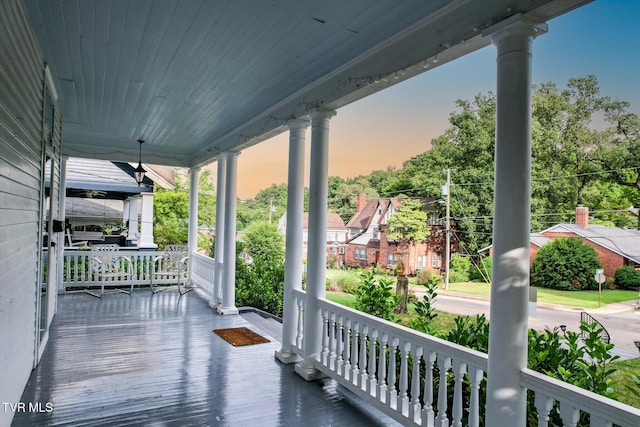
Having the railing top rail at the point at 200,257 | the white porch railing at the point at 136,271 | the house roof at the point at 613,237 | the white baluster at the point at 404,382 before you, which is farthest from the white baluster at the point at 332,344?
the railing top rail at the point at 200,257

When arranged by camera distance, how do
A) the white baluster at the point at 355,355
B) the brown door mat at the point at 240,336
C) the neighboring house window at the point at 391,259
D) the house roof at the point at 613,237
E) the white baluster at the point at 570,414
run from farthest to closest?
the neighboring house window at the point at 391,259 → the brown door mat at the point at 240,336 → the white baluster at the point at 355,355 → the house roof at the point at 613,237 → the white baluster at the point at 570,414

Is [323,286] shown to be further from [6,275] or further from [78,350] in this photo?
[78,350]

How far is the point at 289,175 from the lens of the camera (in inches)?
173

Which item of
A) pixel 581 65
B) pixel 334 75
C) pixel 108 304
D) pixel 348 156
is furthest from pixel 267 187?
pixel 334 75

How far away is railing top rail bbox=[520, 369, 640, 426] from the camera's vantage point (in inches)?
61.1

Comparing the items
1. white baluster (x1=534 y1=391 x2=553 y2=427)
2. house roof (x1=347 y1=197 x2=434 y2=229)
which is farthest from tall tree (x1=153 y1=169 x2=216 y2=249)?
white baluster (x1=534 y1=391 x2=553 y2=427)

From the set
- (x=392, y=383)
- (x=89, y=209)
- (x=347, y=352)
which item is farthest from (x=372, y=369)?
(x=89, y=209)

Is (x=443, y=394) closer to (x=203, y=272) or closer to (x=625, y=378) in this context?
(x=625, y=378)

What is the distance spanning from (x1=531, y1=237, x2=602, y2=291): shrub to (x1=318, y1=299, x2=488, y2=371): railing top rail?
4.86 ft

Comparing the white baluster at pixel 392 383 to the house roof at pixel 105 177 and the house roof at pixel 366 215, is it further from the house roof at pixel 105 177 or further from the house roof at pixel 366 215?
the house roof at pixel 105 177

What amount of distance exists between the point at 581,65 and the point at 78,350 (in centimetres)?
822

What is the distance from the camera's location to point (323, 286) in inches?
155

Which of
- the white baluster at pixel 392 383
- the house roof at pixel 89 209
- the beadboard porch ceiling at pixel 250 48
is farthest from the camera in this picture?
the house roof at pixel 89 209

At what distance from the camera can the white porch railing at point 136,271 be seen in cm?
784
